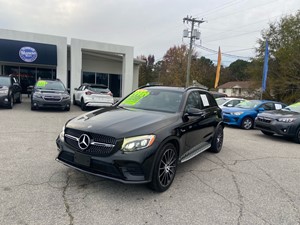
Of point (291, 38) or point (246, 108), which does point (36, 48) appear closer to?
point (246, 108)

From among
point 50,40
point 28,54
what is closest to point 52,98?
point 28,54

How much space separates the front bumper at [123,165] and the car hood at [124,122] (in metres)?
0.28

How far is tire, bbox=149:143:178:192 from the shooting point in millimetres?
3541

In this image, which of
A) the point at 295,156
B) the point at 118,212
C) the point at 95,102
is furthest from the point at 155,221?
the point at 95,102

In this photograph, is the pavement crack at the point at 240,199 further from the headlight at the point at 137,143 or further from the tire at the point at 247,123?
the tire at the point at 247,123

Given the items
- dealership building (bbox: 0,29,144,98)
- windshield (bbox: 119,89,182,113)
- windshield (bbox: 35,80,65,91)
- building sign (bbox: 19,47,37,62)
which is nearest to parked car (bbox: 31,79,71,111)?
windshield (bbox: 35,80,65,91)

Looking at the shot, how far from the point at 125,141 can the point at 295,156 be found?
5356mm

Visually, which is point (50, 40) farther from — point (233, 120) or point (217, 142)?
point (217, 142)

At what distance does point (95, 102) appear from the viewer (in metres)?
13.1

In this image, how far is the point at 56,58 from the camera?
55.1 ft

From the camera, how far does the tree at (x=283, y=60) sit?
21.6 m

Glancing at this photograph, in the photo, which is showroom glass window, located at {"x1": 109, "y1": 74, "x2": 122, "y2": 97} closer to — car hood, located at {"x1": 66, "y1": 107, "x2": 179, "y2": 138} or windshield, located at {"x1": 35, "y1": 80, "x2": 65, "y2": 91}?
windshield, located at {"x1": 35, "y1": 80, "x2": 65, "y2": 91}

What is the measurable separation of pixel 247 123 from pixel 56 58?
13.0m

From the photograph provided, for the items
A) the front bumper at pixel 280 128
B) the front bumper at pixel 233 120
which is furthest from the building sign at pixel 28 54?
the front bumper at pixel 280 128
